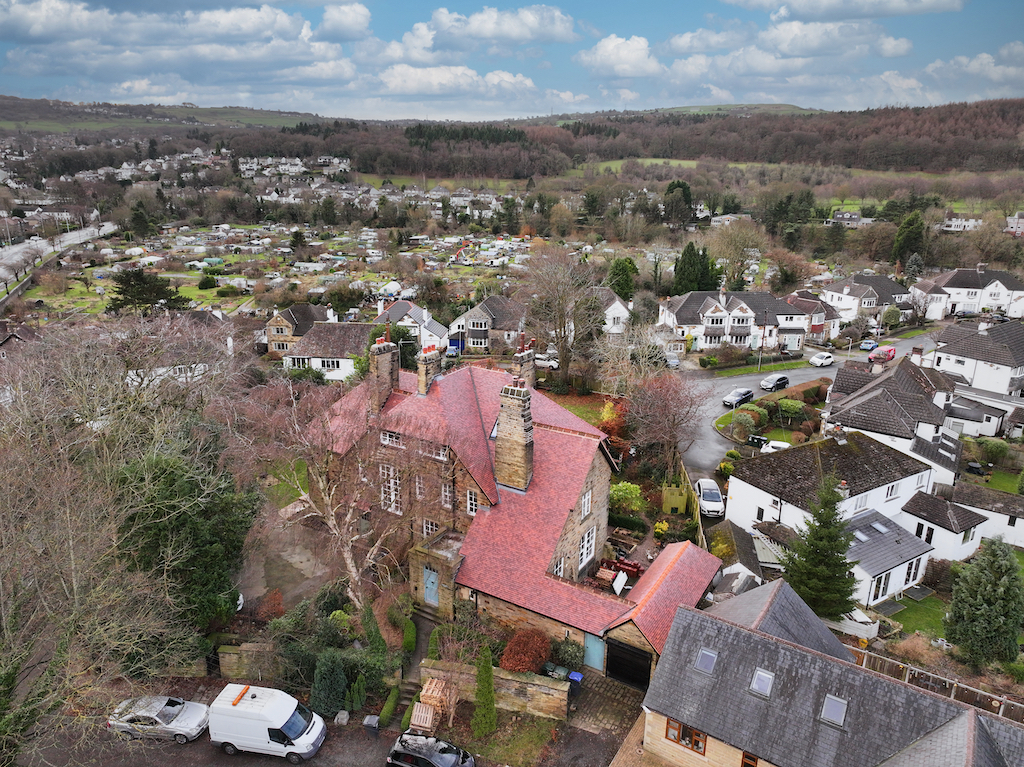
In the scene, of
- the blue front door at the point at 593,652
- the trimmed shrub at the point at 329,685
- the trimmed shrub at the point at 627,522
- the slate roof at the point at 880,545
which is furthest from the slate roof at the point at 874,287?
the trimmed shrub at the point at 329,685

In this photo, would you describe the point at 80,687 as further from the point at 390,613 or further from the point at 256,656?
the point at 390,613

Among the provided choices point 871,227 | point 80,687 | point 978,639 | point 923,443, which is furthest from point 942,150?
point 80,687

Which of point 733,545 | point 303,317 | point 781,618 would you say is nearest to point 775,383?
point 733,545

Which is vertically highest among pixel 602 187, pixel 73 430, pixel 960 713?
pixel 602 187

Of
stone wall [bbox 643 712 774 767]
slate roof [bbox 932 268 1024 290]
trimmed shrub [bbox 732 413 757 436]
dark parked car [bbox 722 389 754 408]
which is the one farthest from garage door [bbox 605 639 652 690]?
Result: slate roof [bbox 932 268 1024 290]

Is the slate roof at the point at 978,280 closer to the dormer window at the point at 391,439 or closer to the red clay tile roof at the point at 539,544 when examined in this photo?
the red clay tile roof at the point at 539,544

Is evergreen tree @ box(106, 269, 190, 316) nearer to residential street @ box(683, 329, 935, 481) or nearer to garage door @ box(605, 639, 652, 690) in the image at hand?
residential street @ box(683, 329, 935, 481)
